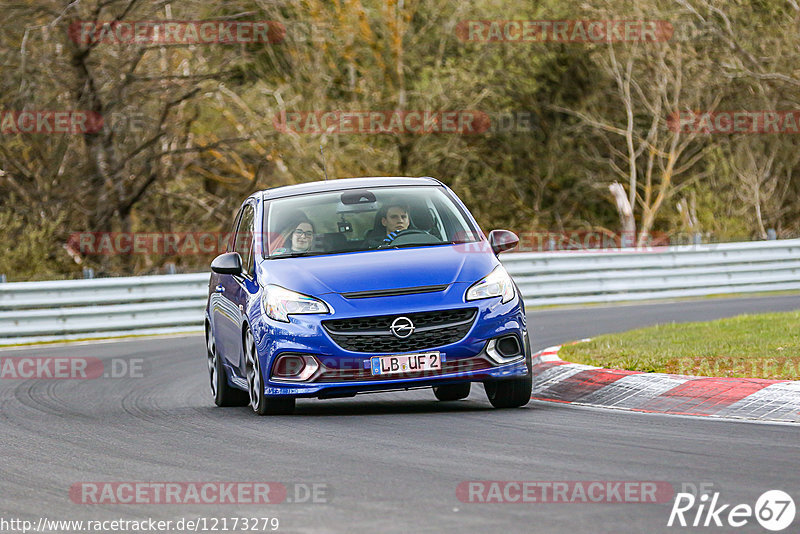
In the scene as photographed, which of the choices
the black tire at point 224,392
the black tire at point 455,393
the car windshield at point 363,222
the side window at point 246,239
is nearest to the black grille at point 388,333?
the car windshield at point 363,222

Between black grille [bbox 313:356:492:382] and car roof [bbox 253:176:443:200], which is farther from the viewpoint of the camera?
car roof [bbox 253:176:443:200]

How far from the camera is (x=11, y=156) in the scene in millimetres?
27531

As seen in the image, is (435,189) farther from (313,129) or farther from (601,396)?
(313,129)

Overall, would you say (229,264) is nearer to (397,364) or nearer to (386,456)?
(397,364)

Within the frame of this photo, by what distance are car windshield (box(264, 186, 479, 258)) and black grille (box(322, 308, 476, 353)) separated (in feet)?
3.39

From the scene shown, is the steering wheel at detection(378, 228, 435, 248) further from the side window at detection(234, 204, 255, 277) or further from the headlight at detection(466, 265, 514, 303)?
the side window at detection(234, 204, 255, 277)

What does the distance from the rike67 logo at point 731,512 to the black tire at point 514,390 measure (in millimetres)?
3960

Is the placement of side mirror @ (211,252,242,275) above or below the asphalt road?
above

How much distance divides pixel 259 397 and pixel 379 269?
1355mm

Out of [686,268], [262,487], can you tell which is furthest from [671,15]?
[262,487]

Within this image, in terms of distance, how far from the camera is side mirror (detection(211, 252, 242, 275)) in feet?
36.8

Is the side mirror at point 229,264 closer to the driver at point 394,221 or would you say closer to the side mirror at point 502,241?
the driver at point 394,221

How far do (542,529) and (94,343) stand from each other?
1551cm

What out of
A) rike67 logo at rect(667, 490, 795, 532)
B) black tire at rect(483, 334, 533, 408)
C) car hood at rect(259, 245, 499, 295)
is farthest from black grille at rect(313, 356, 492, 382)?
rike67 logo at rect(667, 490, 795, 532)
